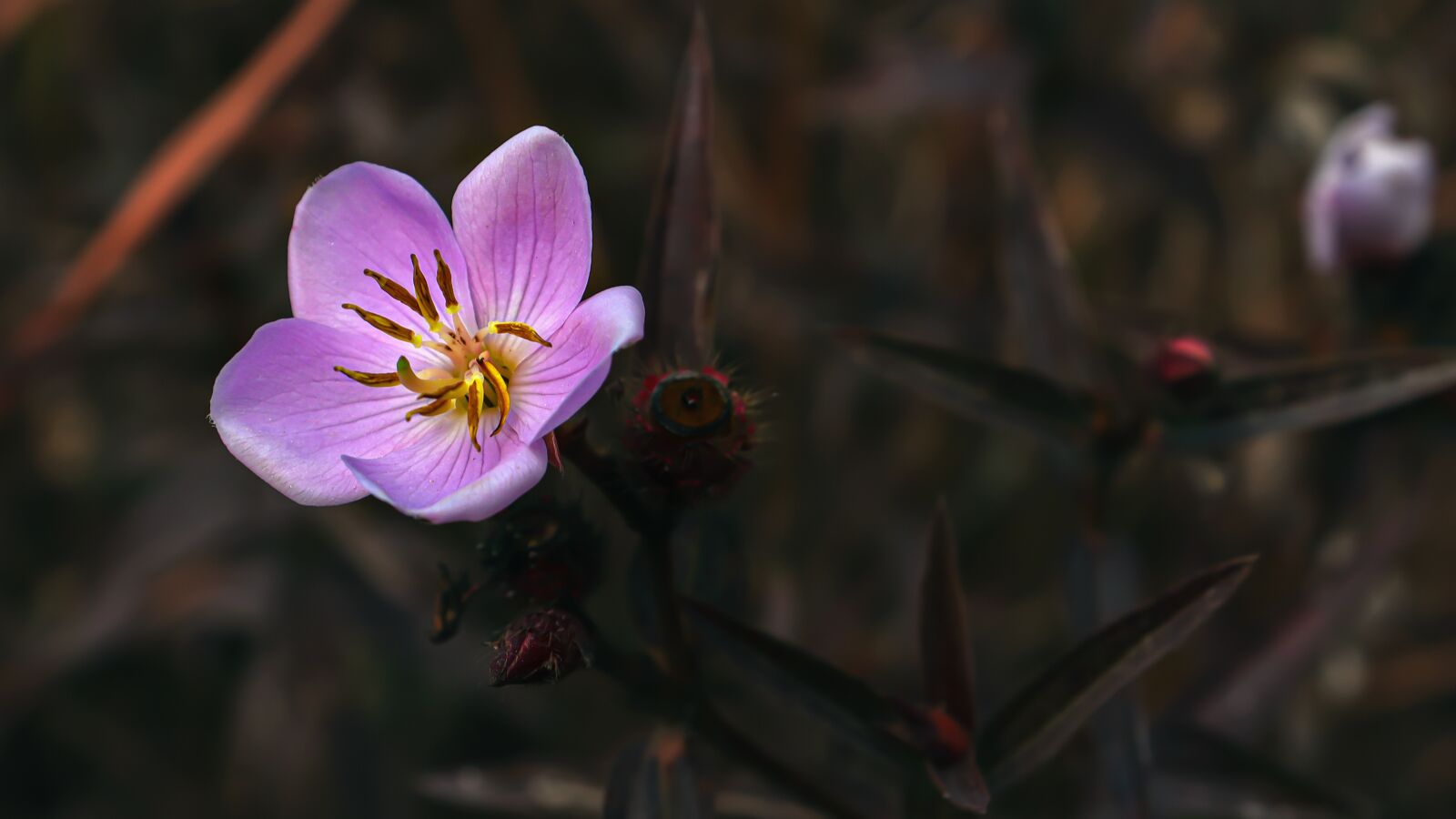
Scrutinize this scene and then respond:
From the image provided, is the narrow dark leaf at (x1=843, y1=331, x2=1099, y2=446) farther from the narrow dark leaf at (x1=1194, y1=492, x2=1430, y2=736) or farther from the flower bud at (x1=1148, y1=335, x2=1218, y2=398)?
the narrow dark leaf at (x1=1194, y1=492, x2=1430, y2=736)

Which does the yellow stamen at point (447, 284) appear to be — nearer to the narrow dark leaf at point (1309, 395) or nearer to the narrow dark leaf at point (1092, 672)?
the narrow dark leaf at point (1092, 672)

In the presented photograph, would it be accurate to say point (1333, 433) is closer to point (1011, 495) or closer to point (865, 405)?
point (1011, 495)

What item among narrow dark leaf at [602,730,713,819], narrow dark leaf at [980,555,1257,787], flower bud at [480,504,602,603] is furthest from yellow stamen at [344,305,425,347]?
narrow dark leaf at [980,555,1257,787]

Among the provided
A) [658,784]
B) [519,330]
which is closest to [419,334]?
[519,330]

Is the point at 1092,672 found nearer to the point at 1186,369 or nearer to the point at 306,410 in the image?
the point at 1186,369

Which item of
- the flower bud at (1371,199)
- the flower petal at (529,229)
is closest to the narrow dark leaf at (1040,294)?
the flower bud at (1371,199)

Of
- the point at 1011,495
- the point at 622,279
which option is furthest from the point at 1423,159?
the point at 622,279
